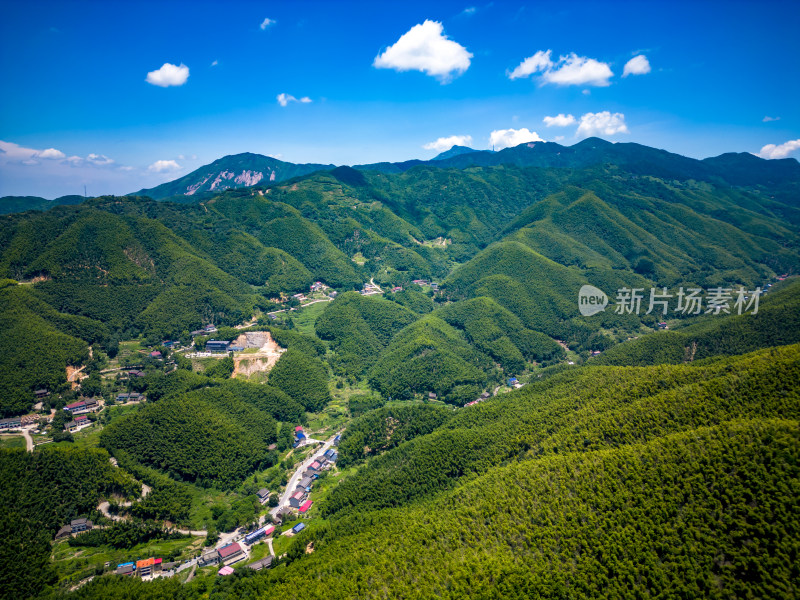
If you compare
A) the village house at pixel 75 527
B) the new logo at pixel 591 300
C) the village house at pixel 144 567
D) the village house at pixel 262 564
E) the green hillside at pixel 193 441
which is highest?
the new logo at pixel 591 300

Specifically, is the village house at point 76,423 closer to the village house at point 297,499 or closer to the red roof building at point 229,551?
the red roof building at point 229,551

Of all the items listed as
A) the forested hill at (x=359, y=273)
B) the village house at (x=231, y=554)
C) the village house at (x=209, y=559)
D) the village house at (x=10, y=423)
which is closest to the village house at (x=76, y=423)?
the village house at (x=10, y=423)

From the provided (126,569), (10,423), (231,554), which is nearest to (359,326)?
(231,554)

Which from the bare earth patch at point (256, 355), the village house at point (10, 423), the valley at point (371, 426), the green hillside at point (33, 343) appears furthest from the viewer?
the bare earth patch at point (256, 355)

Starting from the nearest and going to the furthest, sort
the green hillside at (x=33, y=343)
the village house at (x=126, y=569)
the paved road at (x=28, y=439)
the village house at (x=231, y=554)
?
the village house at (x=126, y=569) → the village house at (x=231, y=554) → the paved road at (x=28, y=439) → the green hillside at (x=33, y=343)

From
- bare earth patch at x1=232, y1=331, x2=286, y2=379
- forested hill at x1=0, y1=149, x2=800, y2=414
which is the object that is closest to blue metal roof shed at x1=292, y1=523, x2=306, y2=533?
bare earth patch at x1=232, y1=331, x2=286, y2=379

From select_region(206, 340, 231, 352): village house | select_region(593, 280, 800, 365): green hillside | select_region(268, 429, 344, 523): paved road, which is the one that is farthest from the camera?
select_region(206, 340, 231, 352): village house

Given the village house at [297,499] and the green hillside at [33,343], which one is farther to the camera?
the green hillside at [33,343]

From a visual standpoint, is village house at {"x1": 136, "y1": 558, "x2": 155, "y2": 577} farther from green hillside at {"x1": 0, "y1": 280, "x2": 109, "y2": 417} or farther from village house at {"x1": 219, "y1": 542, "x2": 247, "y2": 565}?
green hillside at {"x1": 0, "y1": 280, "x2": 109, "y2": 417}

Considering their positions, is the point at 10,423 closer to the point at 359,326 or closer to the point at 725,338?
the point at 359,326

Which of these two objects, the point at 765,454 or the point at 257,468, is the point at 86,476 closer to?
the point at 257,468
